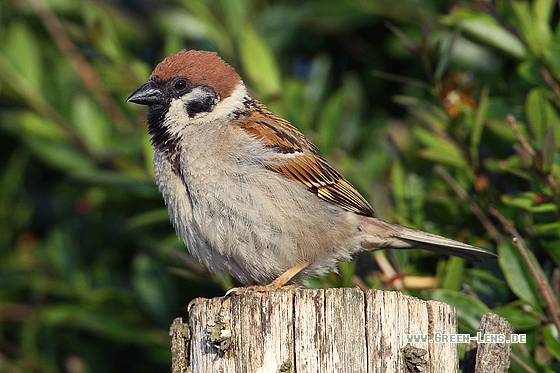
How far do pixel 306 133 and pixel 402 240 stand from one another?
0.98m

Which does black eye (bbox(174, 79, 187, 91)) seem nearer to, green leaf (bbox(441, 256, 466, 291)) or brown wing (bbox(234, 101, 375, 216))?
brown wing (bbox(234, 101, 375, 216))

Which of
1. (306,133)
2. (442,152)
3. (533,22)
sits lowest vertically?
(442,152)

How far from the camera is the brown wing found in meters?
3.22

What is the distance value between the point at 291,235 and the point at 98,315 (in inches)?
65.6

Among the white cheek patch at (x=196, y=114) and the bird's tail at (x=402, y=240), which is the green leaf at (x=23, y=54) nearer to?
the white cheek patch at (x=196, y=114)

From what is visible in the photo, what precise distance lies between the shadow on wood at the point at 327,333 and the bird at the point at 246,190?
552 millimetres

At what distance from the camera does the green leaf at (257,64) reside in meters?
4.17

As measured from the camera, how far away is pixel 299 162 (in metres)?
3.29

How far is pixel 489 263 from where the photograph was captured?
3283mm

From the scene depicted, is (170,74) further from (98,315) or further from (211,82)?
(98,315)

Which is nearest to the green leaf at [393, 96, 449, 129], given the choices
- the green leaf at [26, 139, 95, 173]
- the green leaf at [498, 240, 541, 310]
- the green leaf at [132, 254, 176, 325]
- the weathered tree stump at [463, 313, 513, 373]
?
the green leaf at [498, 240, 541, 310]

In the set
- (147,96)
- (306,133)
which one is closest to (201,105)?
(147,96)

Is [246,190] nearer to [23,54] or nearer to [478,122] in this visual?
[478,122]

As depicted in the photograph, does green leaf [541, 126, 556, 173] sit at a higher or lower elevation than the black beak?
lower
